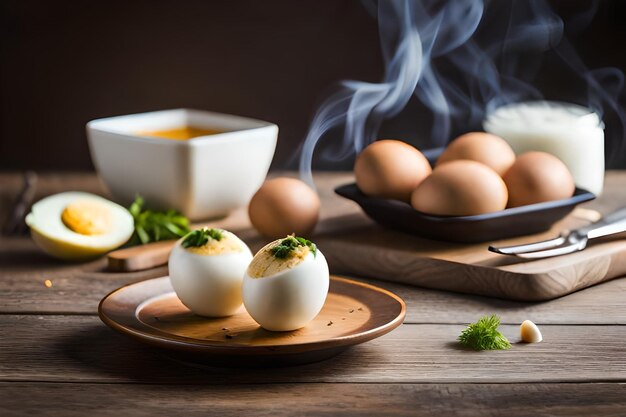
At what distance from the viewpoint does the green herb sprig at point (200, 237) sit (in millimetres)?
1367

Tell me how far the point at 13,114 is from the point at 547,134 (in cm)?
160

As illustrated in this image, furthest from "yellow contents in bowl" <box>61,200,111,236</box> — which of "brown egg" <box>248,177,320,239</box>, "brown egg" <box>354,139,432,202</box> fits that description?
"brown egg" <box>354,139,432,202</box>

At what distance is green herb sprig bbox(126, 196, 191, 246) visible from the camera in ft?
6.31

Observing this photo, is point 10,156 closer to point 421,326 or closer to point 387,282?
point 387,282

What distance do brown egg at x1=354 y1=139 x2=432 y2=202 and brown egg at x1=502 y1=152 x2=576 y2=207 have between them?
0.17 meters

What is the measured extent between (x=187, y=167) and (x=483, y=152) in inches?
23.5

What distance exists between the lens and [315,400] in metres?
1.17

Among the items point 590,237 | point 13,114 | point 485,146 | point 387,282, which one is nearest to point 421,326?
point 387,282

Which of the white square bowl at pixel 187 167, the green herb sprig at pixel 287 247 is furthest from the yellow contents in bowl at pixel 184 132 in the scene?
the green herb sprig at pixel 287 247

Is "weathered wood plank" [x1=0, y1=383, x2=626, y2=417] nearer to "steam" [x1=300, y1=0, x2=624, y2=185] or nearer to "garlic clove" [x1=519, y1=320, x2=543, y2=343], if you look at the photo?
"garlic clove" [x1=519, y1=320, x2=543, y2=343]

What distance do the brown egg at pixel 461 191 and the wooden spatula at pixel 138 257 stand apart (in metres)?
0.49

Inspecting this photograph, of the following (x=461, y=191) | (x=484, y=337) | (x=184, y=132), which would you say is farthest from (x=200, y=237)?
(x=184, y=132)

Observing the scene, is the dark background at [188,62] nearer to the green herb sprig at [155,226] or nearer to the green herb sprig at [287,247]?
the green herb sprig at [155,226]

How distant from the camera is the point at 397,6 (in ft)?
8.90
